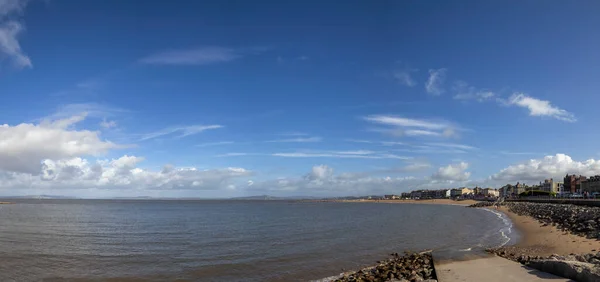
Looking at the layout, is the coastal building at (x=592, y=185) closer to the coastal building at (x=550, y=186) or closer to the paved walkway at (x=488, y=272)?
the coastal building at (x=550, y=186)

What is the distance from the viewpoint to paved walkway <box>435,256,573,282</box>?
13530 millimetres

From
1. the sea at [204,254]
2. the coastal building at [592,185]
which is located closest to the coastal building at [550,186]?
the coastal building at [592,185]

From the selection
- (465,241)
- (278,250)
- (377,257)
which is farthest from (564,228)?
(278,250)

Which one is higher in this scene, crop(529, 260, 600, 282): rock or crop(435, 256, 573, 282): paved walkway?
crop(529, 260, 600, 282): rock

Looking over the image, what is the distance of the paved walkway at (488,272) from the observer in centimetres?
1353

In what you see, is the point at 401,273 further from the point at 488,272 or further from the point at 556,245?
the point at 556,245

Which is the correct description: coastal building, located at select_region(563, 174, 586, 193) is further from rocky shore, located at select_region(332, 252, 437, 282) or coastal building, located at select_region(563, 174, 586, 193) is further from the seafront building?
rocky shore, located at select_region(332, 252, 437, 282)

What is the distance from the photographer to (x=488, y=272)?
14969 mm

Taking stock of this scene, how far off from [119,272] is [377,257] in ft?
50.8

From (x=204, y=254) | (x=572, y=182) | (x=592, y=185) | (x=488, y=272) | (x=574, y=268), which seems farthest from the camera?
(x=572, y=182)

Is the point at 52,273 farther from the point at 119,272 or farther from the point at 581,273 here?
the point at 581,273

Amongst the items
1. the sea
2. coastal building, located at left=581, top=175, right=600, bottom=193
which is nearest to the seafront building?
coastal building, located at left=581, top=175, right=600, bottom=193

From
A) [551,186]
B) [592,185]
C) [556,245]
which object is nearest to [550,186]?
[551,186]

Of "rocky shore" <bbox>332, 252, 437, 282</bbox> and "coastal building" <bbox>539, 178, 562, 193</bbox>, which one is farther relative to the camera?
"coastal building" <bbox>539, 178, 562, 193</bbox>
